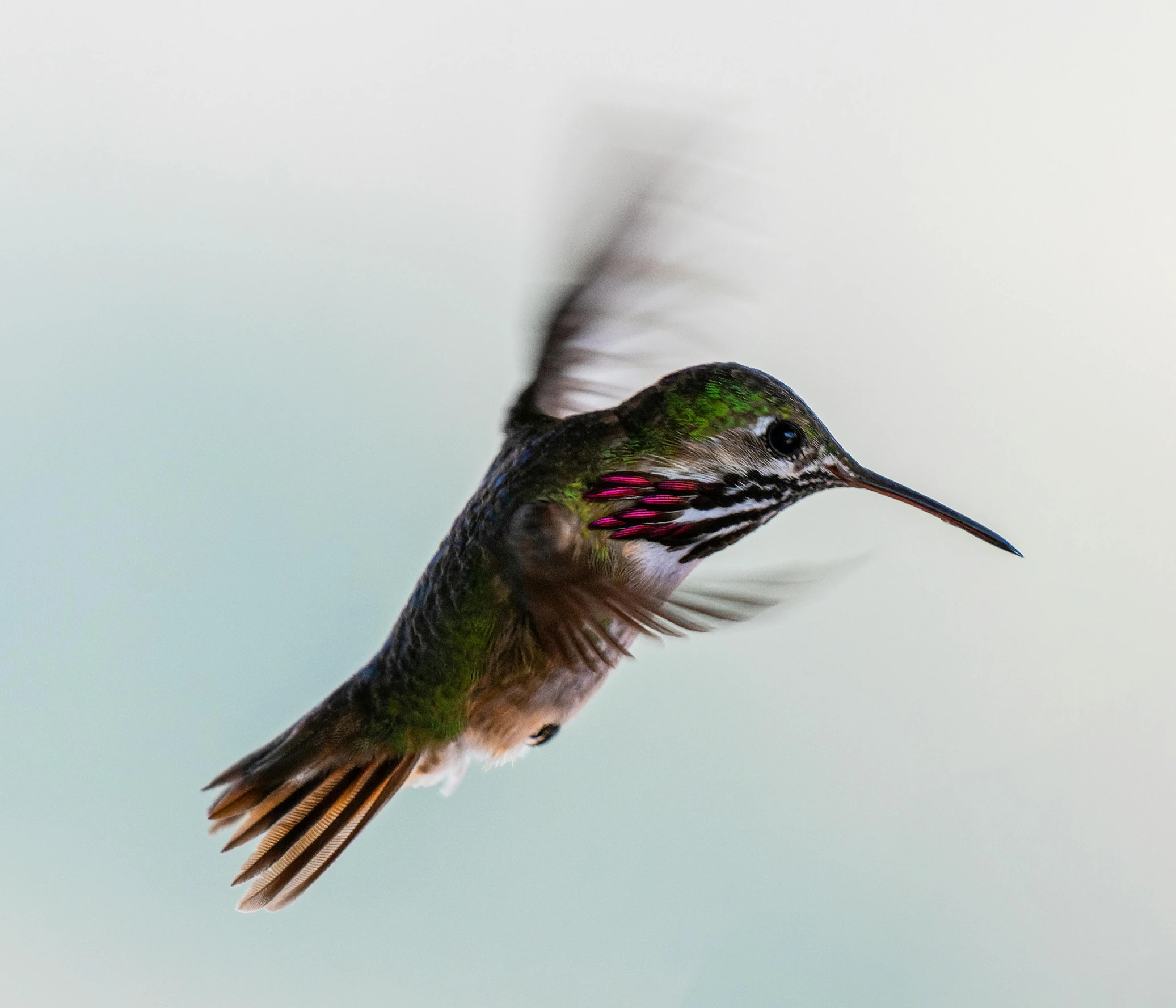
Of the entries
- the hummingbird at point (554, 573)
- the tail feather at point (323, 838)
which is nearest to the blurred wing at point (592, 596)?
the hummingbird at point (554, 573)

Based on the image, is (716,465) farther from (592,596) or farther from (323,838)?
(323,838)

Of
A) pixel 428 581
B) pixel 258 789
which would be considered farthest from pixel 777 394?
pixel 258 789

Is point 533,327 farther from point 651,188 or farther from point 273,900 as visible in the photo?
point 273,900

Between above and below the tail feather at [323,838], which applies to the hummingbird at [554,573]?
above

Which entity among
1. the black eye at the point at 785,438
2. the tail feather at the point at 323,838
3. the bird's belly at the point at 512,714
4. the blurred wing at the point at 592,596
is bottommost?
the tail feather at the point at 323,838

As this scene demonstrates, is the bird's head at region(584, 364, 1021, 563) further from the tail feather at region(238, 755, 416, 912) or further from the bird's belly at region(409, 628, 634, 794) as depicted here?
the tail feather at region(238, 755, 416, 912)

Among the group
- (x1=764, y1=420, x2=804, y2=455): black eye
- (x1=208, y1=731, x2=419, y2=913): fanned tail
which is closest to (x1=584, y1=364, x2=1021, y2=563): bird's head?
(x1=764, y1=420, x2=804, y2=455): black eye

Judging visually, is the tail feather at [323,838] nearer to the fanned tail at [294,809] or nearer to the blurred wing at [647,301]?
the fanned tail at [294,809]
